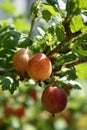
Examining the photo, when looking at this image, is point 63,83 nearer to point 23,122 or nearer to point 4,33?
point 4,33

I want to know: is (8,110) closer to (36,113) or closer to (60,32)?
(36,113)

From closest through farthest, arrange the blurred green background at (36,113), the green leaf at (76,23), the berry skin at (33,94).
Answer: the green leaf at (76,23) < the berry skin at (33,94) < the blurred green background at (36,113)

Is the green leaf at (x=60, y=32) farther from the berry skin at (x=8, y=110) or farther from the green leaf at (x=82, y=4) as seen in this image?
the berry skin at (x=8, y=110)

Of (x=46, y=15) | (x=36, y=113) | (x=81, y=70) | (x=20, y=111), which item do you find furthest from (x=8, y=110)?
(x=46, y=15)

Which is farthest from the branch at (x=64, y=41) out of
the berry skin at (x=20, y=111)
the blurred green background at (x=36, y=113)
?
the berry skin at (x=20, y=111)

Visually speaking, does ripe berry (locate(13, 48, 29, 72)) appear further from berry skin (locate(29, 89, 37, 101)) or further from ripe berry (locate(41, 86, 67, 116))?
berry skin (locate(29, 89, 37, 101))

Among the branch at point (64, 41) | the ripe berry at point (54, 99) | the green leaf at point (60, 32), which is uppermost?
the green leaf at point (60, 32)

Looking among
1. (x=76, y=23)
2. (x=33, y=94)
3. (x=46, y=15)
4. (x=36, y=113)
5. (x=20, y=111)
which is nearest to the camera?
(x=76, y=23)

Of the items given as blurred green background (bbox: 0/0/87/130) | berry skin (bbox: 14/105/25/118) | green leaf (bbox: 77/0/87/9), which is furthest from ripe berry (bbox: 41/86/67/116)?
berry skin (bbox: 14/105/25/118)

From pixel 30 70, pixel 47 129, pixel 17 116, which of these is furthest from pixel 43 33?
pixel 47 129
